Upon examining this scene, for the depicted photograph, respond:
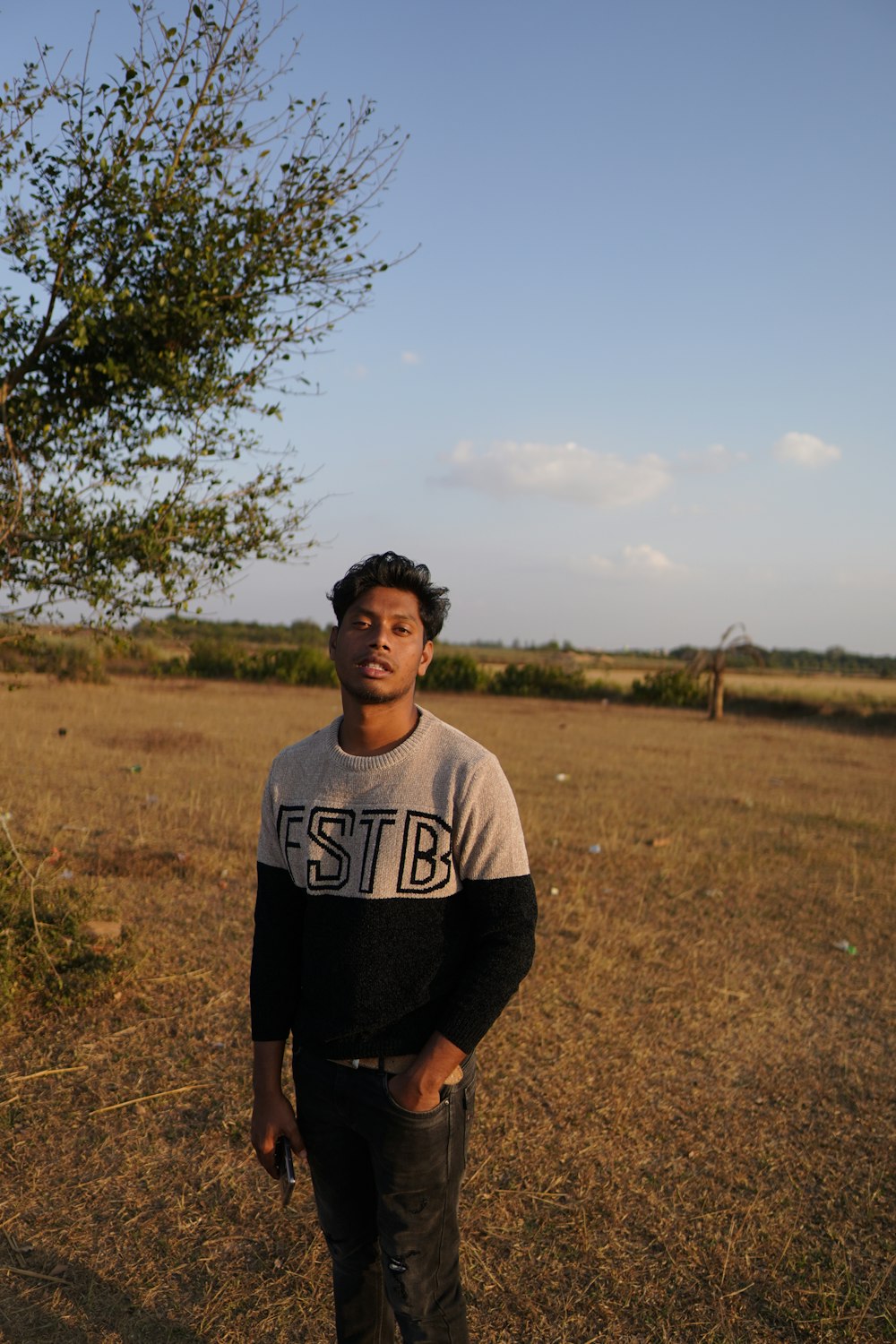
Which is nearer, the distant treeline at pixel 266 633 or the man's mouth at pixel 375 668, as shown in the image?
the man's mouth at pixel 375 668

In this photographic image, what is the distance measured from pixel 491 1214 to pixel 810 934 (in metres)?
4.72

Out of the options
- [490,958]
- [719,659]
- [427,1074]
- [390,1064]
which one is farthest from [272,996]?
[719,659]

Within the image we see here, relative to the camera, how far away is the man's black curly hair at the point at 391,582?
2.33 m

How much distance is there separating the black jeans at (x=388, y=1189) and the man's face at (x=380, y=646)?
0.89 m

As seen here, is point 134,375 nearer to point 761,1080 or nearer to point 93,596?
point 93,596

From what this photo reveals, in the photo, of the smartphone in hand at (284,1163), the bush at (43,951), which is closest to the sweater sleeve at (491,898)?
the smartphone in hand at (284,1163)

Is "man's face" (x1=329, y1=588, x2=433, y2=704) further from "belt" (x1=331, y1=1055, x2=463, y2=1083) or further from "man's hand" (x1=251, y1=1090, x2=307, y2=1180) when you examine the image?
"man's hand" (x1=251, y1=1090, x2=307, y2=1180)

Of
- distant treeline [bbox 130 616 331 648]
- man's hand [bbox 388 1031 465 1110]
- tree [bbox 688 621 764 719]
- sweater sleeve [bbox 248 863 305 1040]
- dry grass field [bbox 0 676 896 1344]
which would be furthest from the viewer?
distant treeline [bbox 130 616 331 648]

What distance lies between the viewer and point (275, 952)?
2369 mm

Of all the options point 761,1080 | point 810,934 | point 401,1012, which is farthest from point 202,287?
point 810,934

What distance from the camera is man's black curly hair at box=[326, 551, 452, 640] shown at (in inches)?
91.8

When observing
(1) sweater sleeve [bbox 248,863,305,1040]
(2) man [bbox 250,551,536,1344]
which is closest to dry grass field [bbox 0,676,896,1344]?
(2) man [bbox 250,551,536,1344]

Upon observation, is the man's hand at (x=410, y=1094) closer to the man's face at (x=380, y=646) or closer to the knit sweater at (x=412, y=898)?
the knit sweater at (x=412, y=898)

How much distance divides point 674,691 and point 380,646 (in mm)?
33400
